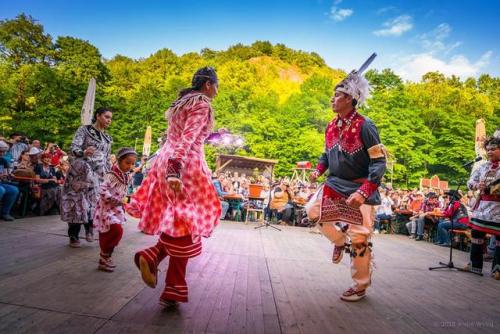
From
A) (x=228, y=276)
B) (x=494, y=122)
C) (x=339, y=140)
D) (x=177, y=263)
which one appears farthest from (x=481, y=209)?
(x=494, y=122)

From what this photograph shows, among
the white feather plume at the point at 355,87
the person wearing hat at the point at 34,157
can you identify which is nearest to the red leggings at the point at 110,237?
the white feather plume at the point at 355,87

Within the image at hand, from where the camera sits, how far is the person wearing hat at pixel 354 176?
255cm

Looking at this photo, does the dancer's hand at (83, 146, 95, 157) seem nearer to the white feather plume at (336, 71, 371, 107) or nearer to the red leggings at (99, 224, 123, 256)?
the red leggings at (99, 224, 123, 256)

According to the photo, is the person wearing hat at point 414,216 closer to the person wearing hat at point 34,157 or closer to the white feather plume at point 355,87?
the white feather plume at point 355,87

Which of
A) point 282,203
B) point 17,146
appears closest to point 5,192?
point 17,146

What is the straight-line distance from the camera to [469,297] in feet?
10.2

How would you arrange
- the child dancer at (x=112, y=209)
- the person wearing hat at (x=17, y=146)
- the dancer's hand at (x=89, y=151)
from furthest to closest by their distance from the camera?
the person wearing hat at (x=17, y=146) → the dancer's hand at (x=89, y=151) → the child dancer at (x=112, y=209)

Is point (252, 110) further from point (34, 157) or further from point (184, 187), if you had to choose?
point (184, 187)

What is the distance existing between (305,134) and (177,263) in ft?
88.3

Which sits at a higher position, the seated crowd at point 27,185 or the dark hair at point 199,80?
the dark hair at point 199,80

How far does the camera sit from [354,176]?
107 inches

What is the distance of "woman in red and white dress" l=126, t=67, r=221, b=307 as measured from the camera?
6.44ft

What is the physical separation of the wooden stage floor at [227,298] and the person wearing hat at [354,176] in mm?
346

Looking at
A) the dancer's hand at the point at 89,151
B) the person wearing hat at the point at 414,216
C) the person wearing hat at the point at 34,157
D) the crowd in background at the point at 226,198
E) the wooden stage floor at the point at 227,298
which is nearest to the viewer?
the wooden stage floor at the point at 227,298
